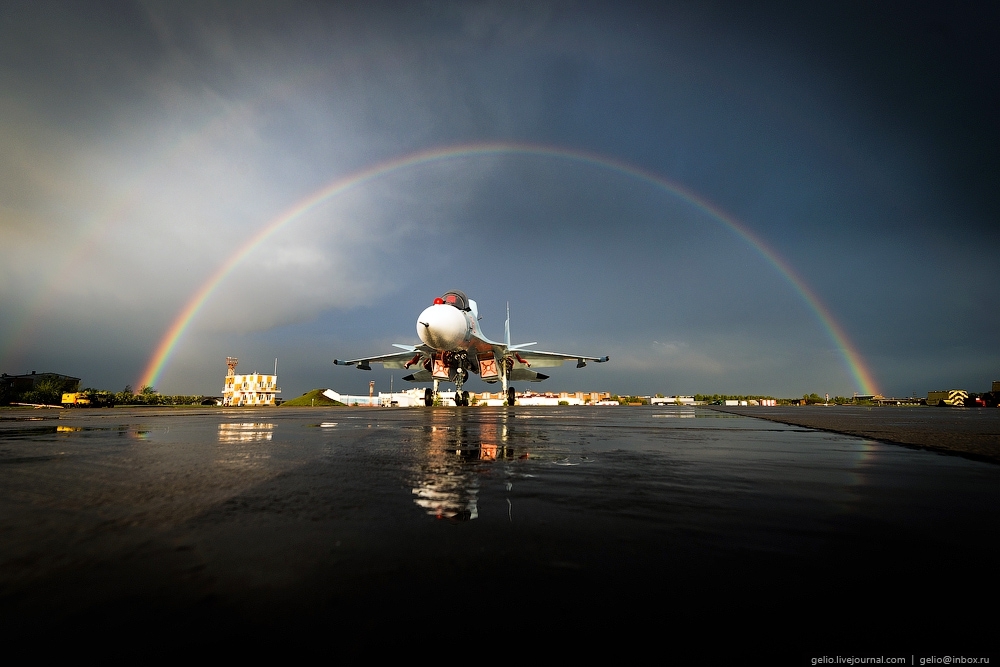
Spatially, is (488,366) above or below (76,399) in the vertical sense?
above

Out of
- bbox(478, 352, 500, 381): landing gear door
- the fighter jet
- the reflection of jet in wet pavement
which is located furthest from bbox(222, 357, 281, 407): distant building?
the reflection of jet in wet pavement

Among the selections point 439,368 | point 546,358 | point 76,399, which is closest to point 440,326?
point 439,368

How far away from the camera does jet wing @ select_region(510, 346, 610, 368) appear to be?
29.0 meters

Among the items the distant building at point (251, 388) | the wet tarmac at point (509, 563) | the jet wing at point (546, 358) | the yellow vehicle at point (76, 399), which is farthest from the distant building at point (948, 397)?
the distant building at point (251, 388)

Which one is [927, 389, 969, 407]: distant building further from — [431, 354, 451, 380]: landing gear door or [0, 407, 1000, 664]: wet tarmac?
[0, 407, 1000, 664]: wet tarmac

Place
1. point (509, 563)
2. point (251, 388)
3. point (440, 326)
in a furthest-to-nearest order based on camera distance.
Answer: point (251, 388) → point (440, 326) → point (509, 563)

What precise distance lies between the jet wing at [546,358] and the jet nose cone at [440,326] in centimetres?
922

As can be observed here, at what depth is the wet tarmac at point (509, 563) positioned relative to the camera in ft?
2.45

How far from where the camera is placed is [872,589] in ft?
3.04

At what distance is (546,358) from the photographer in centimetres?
3053

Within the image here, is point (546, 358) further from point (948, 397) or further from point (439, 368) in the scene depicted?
point (948, 397)

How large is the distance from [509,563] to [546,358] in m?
29.7

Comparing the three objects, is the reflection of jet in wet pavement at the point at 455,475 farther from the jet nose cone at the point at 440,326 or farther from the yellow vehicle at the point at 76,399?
the yellow vehicle at the point at 76,399

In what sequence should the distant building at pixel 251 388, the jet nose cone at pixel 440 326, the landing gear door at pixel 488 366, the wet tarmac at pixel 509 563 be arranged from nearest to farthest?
the wet tarmac at pixel 509 563
the jet nose cone at pixel 440 326
the landing gear door at pixel 488 366
the distant building at pixel 251 388
